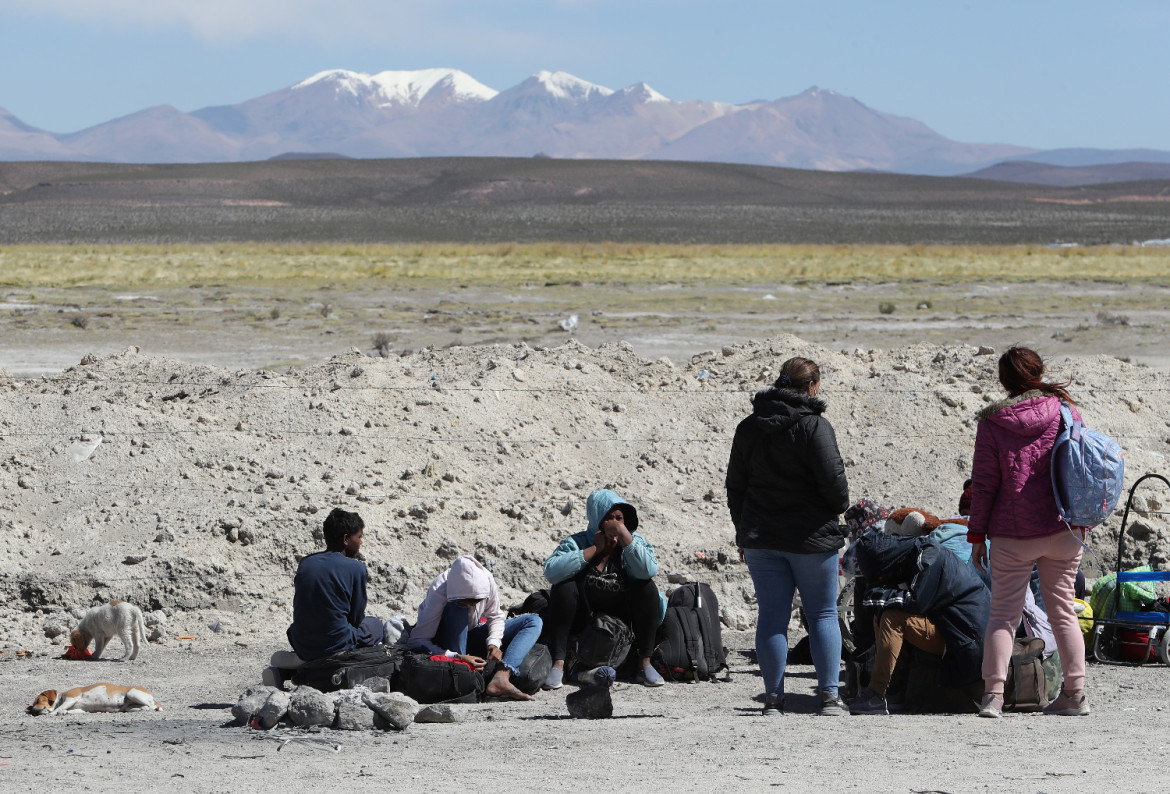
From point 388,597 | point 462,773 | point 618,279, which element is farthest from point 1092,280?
point 462,773

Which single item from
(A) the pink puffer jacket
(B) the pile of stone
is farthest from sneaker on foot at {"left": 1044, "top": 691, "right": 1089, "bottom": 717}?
(B) the pile of stone

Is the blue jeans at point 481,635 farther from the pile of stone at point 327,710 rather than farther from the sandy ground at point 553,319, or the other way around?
the sandy ground at point 553,319

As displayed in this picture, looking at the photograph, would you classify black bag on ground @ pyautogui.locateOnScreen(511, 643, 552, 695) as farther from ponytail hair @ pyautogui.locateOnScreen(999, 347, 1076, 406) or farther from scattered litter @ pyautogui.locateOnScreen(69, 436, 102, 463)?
scattered litter @ pyautogui.locateOnScreen(69, 436, 102, 463)

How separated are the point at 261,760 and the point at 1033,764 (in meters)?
2.76

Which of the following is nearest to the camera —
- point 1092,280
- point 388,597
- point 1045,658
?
point 1045,658

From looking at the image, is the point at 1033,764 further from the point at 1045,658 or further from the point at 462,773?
the point at 462,773

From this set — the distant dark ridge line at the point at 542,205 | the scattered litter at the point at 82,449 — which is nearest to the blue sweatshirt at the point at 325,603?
the scattered litter at the point at 82,449

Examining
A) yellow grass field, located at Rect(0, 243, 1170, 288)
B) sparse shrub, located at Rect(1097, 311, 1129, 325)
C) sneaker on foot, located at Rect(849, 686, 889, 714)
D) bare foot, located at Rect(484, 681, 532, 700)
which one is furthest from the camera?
yellow grass field, located at Rect(0, 243, 1170, 288)

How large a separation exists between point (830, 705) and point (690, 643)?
1.20 meters

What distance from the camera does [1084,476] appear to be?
500cm

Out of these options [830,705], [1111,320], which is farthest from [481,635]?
[1111,320]

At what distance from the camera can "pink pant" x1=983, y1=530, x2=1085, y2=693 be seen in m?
5.18

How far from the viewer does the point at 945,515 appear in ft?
31.1

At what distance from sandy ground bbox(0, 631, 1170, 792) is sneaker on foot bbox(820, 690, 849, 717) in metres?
0.06
